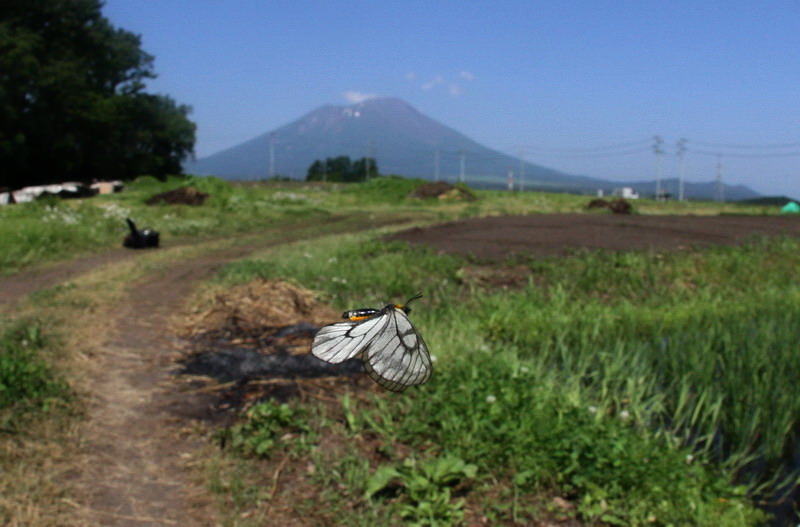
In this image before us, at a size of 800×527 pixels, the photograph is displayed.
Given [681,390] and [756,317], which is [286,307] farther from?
[756,317]

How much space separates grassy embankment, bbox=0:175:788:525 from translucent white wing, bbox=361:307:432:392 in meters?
2.02

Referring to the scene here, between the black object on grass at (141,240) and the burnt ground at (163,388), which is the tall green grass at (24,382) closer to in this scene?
the burnt ground at (163,388)

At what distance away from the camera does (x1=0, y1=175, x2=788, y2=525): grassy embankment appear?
457cm

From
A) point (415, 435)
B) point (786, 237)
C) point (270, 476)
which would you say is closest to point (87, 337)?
point (270, 476)

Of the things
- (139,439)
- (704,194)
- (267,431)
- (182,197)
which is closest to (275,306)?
(267,431)

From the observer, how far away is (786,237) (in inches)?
583

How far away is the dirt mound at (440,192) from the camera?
102 ft

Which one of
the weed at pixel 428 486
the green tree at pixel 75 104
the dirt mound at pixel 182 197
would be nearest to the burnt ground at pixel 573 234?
the weed at pixel 428 486

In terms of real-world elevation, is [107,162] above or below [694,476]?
above

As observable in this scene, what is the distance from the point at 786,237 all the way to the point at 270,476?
42.4 feet

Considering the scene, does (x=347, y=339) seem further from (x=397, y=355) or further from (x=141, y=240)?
(x=141, y=240)

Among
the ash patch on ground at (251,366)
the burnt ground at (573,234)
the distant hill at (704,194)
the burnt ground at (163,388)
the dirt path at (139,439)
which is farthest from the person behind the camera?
the distant hill at (704,194)

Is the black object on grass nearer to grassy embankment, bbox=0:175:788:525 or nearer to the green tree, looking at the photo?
grassy embankment, bbox=0:175:788:525

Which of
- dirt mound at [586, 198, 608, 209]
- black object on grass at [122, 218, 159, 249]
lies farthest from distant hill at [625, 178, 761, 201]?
black object on grass at [122, 218, 159, 249]
